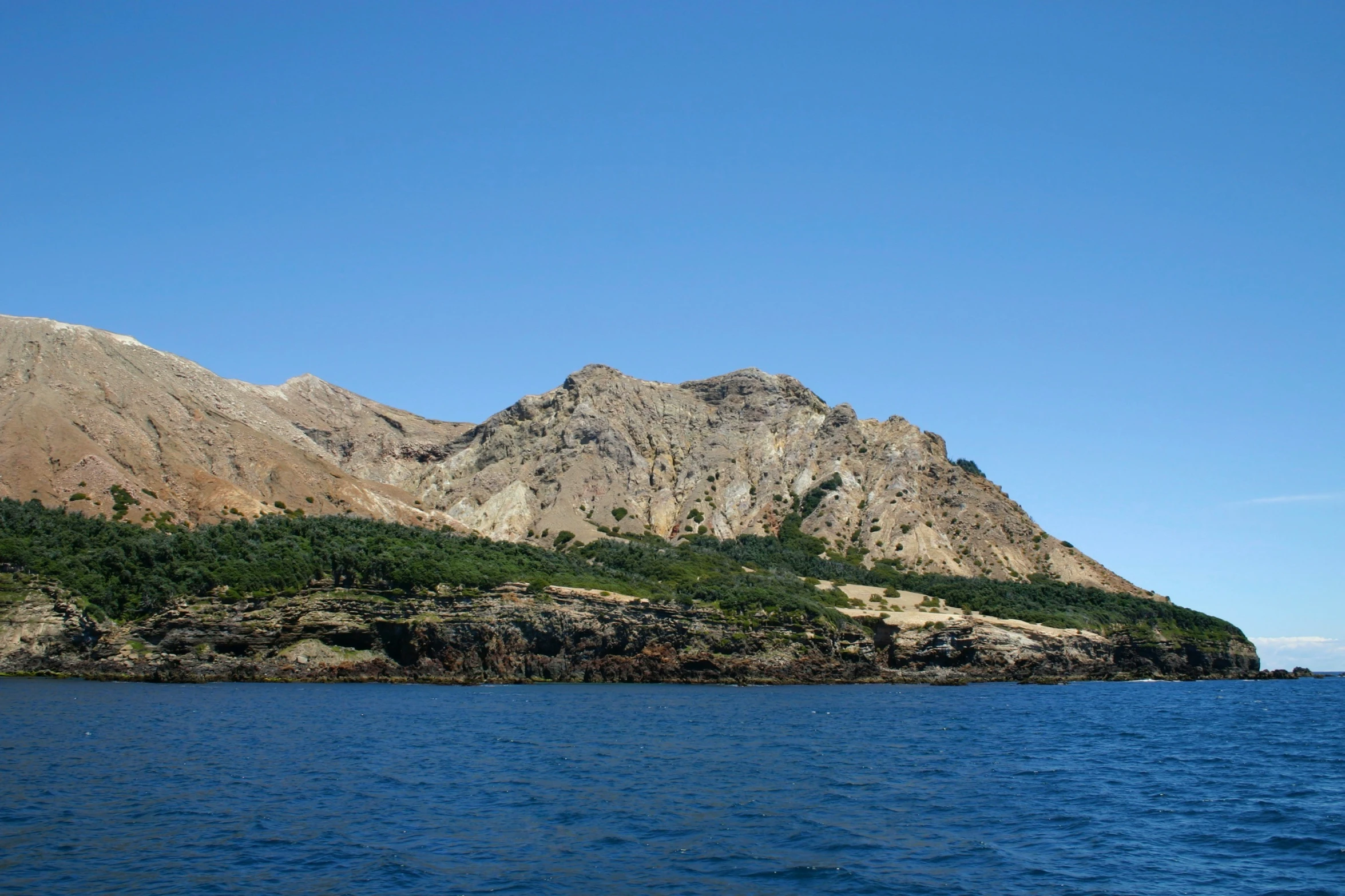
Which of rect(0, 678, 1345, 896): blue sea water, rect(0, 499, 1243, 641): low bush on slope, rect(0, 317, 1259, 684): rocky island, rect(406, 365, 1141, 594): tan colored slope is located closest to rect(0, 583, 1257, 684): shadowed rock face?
rect(0, 317, 1259, 684): rocky island

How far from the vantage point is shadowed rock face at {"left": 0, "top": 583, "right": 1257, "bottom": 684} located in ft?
234

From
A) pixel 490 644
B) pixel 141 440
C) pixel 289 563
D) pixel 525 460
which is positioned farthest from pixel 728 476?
pixel 289 563

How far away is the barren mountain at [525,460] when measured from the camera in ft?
343

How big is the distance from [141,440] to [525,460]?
56950 millimetres

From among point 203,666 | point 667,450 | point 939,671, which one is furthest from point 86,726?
point 667,450

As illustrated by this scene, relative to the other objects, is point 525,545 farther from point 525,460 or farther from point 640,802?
point 640,802

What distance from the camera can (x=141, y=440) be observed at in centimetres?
10831

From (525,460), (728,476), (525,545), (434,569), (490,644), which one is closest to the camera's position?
(490,644)

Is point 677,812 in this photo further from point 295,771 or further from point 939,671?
point 939,671

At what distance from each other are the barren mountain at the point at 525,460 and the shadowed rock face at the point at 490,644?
24.8m

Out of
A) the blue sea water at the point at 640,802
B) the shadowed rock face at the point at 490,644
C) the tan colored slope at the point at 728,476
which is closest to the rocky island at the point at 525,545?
the shadowed rock face at the point at 490,644

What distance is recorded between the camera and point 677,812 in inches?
1051

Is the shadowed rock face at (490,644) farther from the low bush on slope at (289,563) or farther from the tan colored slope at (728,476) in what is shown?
the tan colored slope at (728,476)

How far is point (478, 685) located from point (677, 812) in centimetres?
5217
